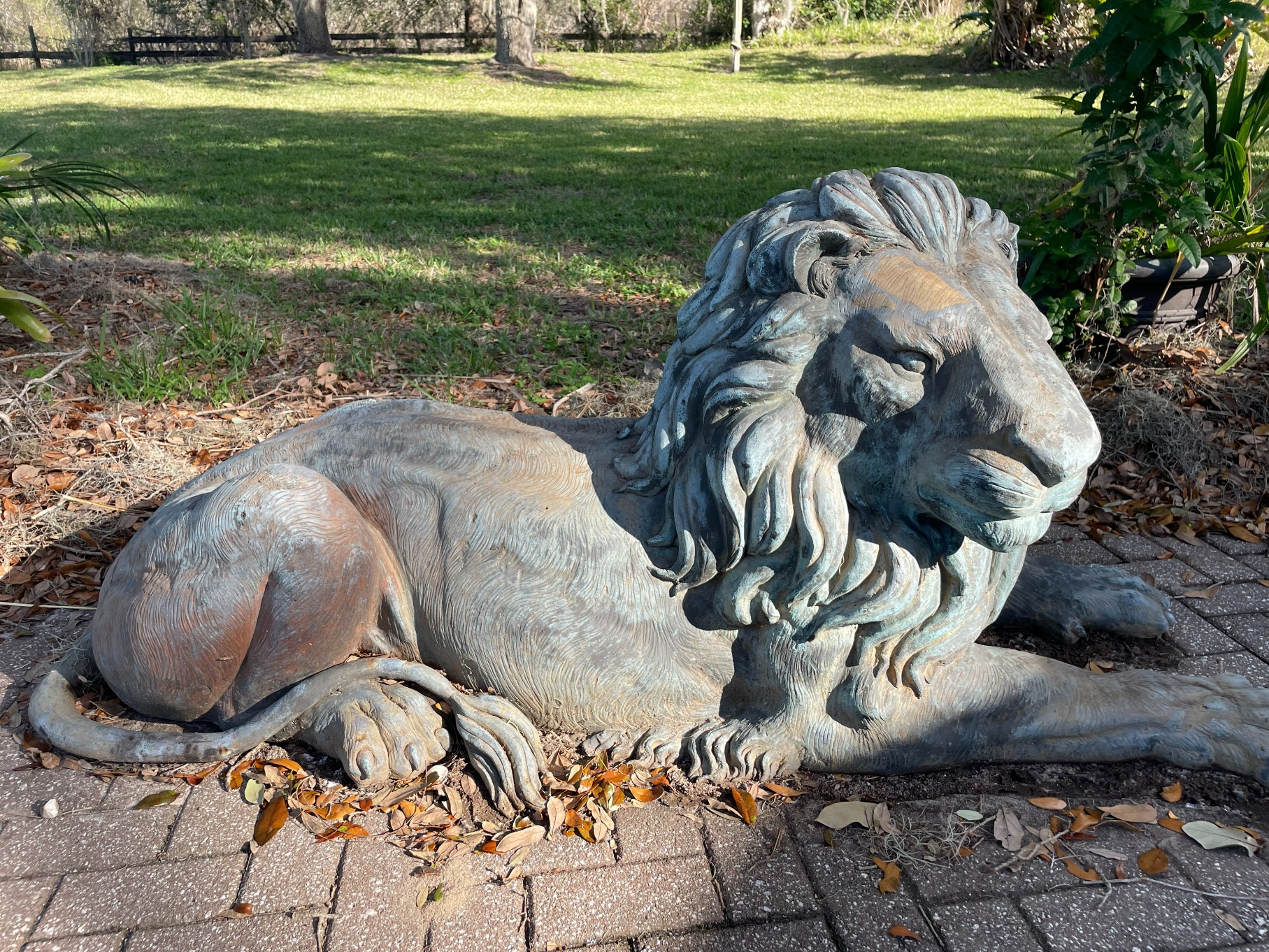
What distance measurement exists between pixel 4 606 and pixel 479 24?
28391mm

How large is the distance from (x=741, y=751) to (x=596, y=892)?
0.48 m

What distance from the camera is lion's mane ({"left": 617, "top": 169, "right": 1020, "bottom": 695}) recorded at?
1.88 m

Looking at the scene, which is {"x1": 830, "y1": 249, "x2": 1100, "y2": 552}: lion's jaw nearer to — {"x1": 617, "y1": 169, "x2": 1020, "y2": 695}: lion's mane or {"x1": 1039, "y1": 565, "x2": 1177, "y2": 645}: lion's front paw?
{"x1": 617, "y1": 169, "x2": 1020, "y2": 695}: lion's mane

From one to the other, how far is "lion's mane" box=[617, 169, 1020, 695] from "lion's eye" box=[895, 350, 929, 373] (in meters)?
0.14

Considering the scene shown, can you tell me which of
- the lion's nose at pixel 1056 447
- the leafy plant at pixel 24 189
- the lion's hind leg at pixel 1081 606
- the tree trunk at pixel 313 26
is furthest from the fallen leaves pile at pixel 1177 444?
the tree trunk at pixel 313 26

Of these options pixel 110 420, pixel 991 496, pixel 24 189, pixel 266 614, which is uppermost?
pixel 24 189

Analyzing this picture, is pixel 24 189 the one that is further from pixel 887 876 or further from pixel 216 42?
pixel 216 42

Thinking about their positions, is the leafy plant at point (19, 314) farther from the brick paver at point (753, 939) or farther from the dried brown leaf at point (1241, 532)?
the dried brown leaf at point (1241, 532)

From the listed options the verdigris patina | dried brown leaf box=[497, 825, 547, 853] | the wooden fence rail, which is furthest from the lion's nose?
the wooden fence rail

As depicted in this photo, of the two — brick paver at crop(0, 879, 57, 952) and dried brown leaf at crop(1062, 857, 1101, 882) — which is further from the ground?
dried brown leaf at crop(1062, 857, 1101, 882)

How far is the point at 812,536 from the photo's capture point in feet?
6.46

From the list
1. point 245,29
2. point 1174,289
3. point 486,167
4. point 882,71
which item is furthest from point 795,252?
point 245,29

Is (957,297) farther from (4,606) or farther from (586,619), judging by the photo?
(4,606)

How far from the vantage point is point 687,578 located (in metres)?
2.18
